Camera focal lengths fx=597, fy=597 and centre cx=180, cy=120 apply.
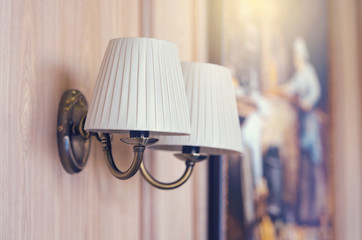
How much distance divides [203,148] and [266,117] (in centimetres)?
69

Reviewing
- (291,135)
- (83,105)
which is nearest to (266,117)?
(291,135)

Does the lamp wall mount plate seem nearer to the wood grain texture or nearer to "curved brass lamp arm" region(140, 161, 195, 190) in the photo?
the wood grain texture

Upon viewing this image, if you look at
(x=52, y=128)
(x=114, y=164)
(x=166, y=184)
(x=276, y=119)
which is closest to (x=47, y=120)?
(x=52, y=128)

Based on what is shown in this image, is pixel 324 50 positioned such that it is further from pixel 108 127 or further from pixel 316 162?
pixel 108 127

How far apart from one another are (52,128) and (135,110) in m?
0.17

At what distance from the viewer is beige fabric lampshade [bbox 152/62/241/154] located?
1.07 metres

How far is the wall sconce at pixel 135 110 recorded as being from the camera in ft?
2.79

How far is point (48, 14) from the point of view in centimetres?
94

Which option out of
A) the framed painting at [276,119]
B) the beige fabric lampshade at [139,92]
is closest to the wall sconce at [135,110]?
the beige fabric lampshade at [139,92]

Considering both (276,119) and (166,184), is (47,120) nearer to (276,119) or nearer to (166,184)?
(166,184)


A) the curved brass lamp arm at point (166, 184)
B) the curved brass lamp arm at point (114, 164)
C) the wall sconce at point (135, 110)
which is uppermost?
the wall sconce at point (135, 110)

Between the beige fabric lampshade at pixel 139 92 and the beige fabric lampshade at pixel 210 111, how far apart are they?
0.16m

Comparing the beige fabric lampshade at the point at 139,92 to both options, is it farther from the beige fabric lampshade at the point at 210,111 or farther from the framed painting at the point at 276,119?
the framed painting at the point at 276,119

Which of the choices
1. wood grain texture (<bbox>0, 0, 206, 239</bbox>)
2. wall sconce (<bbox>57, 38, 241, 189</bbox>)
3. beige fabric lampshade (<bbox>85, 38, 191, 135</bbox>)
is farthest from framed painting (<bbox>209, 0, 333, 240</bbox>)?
beige fabric lampshade (<bbox>85, 38, 191, 135</bbox>)
